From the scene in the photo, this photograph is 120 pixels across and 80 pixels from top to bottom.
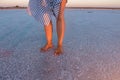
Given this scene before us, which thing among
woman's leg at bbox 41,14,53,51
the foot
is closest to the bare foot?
woman's leg at bbox 41,14,53,51

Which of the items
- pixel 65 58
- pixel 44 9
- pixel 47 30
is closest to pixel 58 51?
pixel 65 58

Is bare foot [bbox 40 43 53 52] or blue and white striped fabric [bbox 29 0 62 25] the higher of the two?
blue and white striped fabric [bbox 29 0 62 25]

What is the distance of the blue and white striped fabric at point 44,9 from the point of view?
111 inches

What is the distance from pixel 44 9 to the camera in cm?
287

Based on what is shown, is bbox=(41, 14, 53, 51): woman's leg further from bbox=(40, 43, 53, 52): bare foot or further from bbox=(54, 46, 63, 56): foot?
bbox=(54, 46, 63, 56): foot

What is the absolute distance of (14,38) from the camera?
→ 3725 mm

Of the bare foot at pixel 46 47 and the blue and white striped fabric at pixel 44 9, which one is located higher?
the blue and white striped fabric at pixel 44 9

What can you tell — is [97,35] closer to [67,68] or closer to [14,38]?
[14,38]

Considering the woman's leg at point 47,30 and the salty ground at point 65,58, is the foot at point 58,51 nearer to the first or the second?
the salty ground at point 65,58

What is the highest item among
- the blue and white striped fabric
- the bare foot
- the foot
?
the blue and white striped fabric

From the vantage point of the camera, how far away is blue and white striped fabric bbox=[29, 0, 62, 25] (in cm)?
283

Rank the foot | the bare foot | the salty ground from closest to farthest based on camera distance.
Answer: the salty ground < the foot < the bare foot

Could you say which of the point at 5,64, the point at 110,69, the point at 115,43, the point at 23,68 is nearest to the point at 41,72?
the point at 23,68

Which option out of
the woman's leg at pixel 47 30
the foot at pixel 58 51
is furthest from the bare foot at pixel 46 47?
the foot at pixel 58 51
